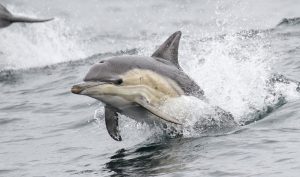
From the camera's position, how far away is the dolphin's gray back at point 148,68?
9.52 metres

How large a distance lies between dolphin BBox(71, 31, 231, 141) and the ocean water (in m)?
0.30

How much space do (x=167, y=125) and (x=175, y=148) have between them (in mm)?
533

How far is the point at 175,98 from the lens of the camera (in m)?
10.4

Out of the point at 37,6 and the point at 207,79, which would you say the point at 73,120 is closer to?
the point at 207,79

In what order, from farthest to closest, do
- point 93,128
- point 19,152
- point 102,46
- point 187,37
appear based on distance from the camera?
point 102,46, point 187,37, point 93,128, point 19,152

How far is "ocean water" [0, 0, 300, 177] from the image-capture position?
382 inches

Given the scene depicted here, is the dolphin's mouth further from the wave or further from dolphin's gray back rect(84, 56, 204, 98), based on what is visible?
the wave

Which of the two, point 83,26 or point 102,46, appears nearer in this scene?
point 102,46

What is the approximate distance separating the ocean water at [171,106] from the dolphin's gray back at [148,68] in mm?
239

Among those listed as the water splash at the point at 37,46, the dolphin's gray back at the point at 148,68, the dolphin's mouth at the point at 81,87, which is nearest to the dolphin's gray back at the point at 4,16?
the water splash at the point at 37,46

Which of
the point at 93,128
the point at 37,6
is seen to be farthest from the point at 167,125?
the point at 37,6

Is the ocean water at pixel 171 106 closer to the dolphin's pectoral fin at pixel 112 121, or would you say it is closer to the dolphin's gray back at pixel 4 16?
the dolphin's pectoral fin at pixel 112 121

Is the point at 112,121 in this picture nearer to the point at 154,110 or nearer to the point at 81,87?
the point at 154,110

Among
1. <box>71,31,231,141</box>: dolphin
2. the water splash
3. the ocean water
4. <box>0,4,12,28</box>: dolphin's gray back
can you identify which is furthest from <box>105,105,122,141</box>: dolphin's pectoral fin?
the water splash
